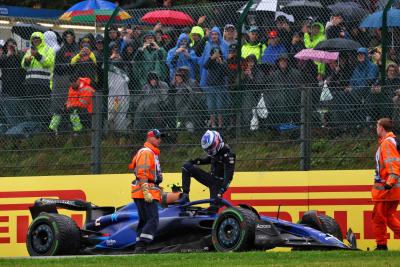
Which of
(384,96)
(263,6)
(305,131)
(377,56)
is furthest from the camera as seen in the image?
(263,6)

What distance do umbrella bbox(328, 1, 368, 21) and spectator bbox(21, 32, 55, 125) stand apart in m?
5.45

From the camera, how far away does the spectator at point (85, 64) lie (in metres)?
21.2

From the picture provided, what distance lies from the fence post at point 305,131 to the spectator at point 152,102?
2.44 metres

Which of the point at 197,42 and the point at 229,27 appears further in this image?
the point at 197,42

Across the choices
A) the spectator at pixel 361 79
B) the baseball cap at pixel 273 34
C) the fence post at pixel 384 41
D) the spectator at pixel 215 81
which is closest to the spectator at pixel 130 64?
the spectator at pixel 215 81

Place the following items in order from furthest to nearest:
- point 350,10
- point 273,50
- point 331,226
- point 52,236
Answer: point 273,50 < point 350,10 < point 52,236 < point 331,226

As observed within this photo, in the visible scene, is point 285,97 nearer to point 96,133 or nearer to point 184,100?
point 184,100

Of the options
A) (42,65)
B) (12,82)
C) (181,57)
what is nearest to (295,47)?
(181,57)

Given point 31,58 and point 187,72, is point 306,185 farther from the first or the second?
point 31,58

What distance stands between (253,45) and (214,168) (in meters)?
2.59

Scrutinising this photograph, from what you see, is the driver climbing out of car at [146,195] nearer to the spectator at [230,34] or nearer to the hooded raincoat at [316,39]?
the spectator at [230,34]

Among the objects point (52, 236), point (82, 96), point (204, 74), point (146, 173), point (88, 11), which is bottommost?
point (52, 236)

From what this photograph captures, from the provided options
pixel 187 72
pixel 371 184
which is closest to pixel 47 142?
pixel 187 72

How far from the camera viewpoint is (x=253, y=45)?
19.8 metres
